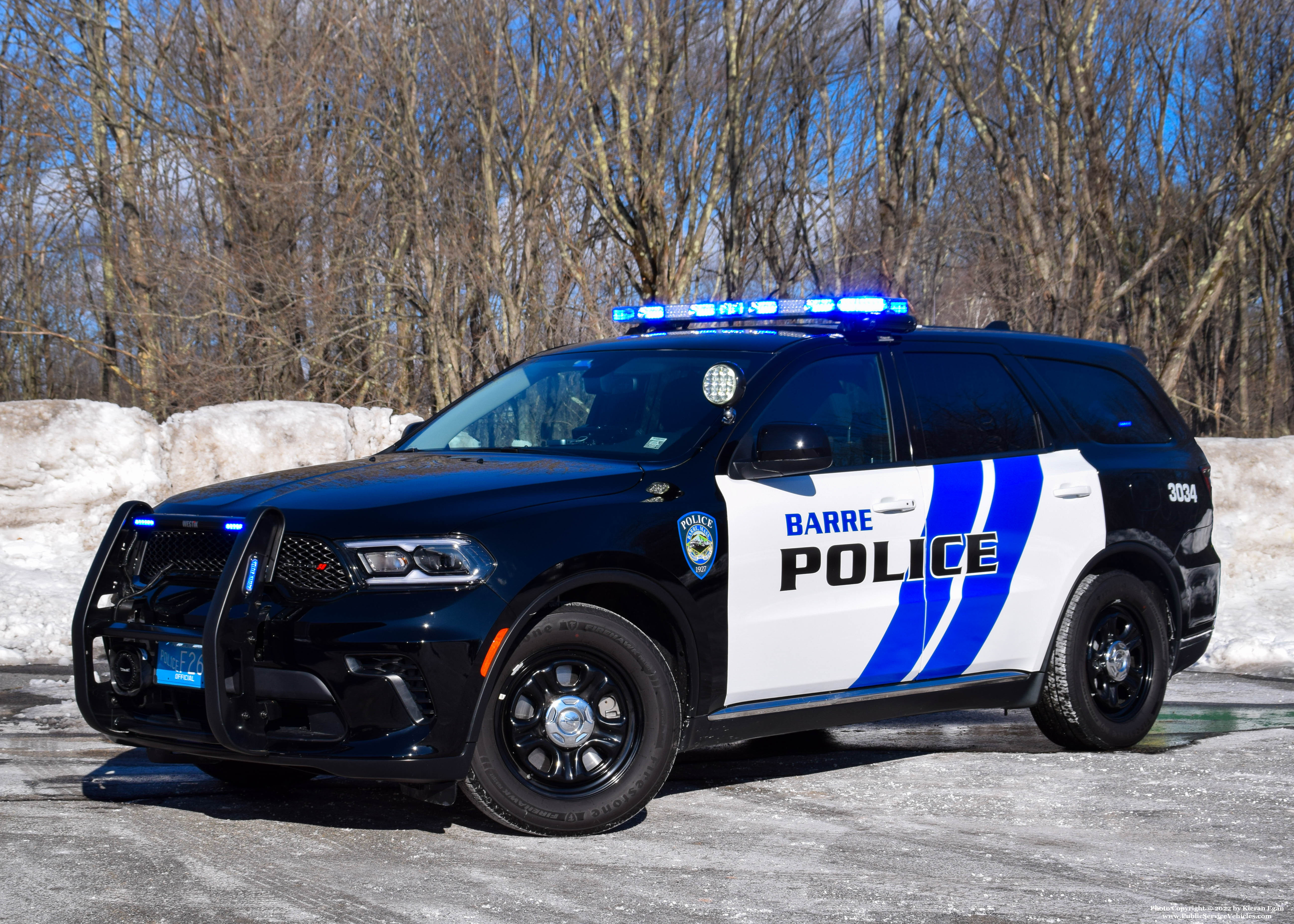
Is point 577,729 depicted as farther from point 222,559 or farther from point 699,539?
point 222,559

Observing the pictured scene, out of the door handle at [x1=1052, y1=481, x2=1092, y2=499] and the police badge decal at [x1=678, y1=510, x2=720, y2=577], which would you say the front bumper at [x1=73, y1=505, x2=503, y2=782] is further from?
the door handle at [x1=1052, y1=481, x2=1092, y2=499]

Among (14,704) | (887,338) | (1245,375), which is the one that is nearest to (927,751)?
(887,338)

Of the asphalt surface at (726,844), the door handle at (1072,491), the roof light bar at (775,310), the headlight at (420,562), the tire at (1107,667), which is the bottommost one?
the asphalt surface at (726,844)

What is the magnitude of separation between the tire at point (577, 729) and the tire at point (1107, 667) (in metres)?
2.23

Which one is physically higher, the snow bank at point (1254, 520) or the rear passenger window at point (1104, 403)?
the rear passenger window at point (1104, 403)

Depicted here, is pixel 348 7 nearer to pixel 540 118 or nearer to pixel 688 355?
pixel 540 118

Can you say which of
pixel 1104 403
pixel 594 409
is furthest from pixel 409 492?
pixel 1104 403

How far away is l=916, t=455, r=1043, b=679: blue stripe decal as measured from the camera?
229 inches

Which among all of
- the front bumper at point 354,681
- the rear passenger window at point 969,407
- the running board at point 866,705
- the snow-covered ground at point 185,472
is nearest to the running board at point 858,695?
the running board at point 866,705

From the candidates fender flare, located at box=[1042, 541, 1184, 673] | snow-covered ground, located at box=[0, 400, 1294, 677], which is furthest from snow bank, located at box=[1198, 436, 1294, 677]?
fender flare, located at box=[1042, 541, 1184, 673]

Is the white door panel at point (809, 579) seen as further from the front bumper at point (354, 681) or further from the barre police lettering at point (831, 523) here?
the front bumper at point (354, 681)

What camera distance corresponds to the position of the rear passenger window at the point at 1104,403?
658cm

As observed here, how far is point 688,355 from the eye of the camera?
578 centimetres

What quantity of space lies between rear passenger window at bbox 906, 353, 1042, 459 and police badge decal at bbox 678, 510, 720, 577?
1.21 m
